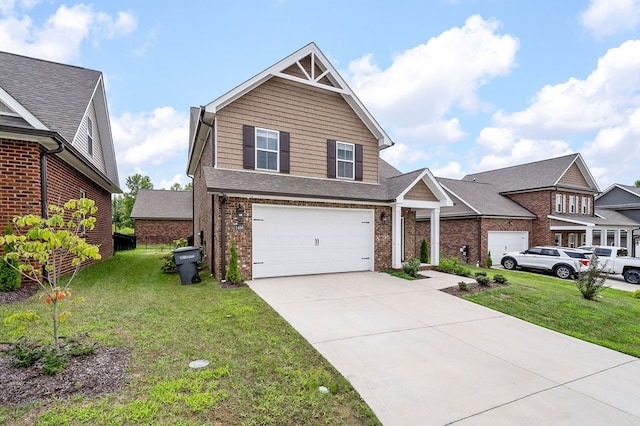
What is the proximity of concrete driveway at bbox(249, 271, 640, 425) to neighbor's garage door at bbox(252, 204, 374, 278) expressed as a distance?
249cm

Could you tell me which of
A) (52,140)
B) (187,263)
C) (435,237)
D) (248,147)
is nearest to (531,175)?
(435,237)

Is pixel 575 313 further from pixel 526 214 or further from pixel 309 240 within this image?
pixel 526 214

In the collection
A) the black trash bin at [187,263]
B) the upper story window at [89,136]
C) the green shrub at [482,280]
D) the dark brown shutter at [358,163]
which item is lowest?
the green shrub at [482,280]

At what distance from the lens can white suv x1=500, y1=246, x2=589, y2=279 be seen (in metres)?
14.4

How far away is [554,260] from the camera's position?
14.9m

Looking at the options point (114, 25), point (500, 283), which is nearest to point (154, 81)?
point (114, 25)

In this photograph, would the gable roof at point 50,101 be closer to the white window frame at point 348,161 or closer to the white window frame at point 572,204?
the white window frame at point 348,161

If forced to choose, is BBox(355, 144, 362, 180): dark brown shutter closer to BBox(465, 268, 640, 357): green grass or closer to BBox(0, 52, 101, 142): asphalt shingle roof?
BBox(465, 268, 640, 357): green grass

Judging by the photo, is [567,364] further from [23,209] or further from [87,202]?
[23,209]

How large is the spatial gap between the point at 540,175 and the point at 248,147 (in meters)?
22.4

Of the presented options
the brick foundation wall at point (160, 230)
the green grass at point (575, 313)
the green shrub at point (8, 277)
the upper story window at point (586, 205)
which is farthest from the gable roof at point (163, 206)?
the upper story window at point (586, 205)

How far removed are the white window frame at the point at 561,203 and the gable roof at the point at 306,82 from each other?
16347 mm

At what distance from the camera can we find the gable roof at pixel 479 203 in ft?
62.2

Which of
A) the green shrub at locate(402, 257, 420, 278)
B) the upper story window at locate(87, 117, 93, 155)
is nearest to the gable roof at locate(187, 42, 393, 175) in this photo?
the upper story window at locate(87, 117, 93, 155)
